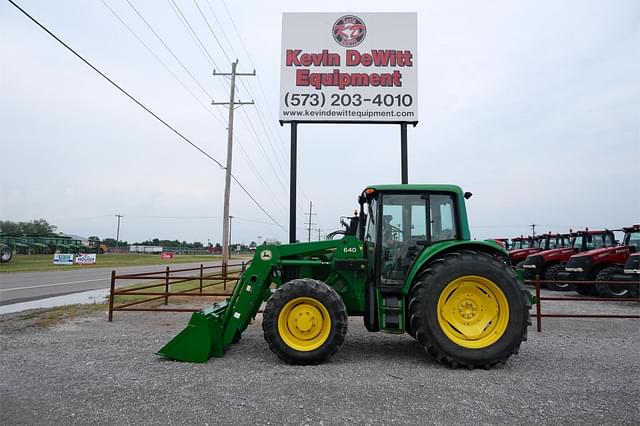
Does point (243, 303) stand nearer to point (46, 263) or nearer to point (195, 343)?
point (195, 343)

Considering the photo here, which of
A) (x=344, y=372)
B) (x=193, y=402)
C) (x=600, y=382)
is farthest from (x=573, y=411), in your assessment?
(x=193, y=402)

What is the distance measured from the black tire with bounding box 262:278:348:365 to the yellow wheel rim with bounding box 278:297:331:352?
0.05 meters

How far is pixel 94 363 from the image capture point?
14.7ft

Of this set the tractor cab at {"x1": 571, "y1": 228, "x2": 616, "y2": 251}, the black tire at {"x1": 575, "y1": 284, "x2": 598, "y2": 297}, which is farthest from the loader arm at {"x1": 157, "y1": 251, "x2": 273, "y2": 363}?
the tractor cab at {"x1": 571, "y1": 228, "x2": 616, "y2": 251}

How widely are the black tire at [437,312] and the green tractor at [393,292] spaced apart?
0.4 inches

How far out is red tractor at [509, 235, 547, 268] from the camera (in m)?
17.0

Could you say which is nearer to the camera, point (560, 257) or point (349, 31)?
point (349, 31)

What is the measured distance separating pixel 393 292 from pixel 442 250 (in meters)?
0.78

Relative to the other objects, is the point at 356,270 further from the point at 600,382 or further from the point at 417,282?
the point at 600,382

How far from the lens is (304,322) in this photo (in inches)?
178

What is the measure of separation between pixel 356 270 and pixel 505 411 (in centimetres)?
220

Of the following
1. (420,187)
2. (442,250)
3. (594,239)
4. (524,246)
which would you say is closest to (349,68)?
(420,187)

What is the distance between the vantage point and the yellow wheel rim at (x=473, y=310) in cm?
449

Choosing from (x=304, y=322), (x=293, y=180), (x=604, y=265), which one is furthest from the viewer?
(x=604, y=265)
